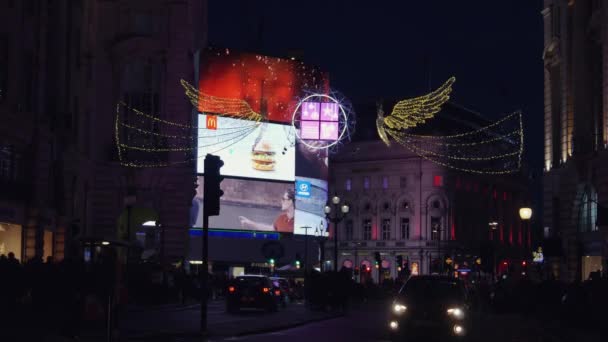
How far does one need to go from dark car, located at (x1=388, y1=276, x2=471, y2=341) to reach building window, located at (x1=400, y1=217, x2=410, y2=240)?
301 feet

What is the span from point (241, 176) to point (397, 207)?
3267cm

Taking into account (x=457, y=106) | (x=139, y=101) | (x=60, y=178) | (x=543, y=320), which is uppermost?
(x=457, y=106)

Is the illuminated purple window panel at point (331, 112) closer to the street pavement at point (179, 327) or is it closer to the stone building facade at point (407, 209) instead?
the stone building facade at point (407, 209)

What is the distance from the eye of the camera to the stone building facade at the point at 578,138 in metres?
47.8

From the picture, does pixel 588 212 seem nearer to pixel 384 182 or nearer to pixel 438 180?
pixel 438 180

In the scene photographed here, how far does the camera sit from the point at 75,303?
73.5ft

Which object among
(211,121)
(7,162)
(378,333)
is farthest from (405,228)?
(378,333)

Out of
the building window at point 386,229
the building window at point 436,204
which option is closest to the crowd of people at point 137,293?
the building window at point 436,204

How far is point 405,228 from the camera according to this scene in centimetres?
11525

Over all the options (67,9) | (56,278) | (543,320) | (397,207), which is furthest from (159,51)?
(397,207)

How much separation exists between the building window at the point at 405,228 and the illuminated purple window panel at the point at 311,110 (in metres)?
33.9

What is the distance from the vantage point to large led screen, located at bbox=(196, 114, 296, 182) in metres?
85.9

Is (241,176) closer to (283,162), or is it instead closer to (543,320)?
(283,162)

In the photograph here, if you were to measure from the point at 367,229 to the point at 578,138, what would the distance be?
69179mm
